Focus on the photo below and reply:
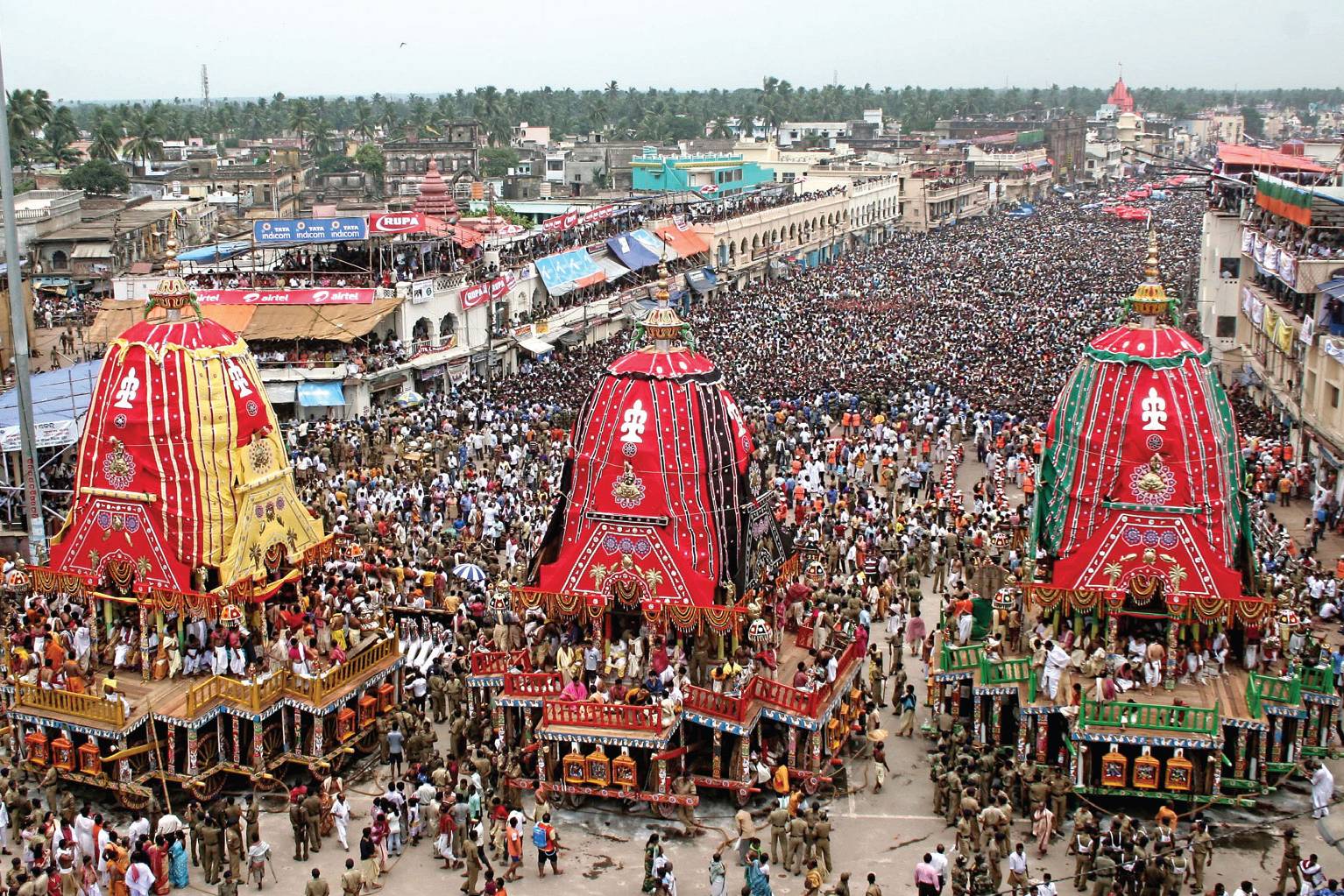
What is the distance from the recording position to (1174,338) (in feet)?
70.7

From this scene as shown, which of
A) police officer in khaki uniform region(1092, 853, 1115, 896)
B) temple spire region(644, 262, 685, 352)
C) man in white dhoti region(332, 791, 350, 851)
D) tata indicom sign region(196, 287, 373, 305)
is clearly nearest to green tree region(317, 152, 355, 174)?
tata indicom sign region(196, 287, 373, 305)

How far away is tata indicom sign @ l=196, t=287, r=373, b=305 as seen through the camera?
1859 inches

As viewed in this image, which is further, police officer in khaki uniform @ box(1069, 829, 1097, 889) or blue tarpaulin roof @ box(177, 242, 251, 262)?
blue tarpaulin roof @ box(177, 242, 251, 262)

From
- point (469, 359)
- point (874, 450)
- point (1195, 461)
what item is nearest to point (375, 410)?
point (469, 359)

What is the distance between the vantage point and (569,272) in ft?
196

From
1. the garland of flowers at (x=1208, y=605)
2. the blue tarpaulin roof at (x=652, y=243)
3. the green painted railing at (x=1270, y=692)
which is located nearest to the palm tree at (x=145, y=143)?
the blue tarpaulin roof at (x=652, y=243)

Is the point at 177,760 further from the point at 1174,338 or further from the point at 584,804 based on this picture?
the point at 1174,338

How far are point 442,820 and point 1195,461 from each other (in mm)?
11277

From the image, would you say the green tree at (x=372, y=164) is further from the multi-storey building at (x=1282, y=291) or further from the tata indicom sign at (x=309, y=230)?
the multi-storey building at (x=1282, y=291)

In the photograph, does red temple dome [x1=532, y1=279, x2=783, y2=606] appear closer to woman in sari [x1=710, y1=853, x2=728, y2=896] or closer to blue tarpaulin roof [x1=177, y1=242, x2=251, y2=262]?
woman in sari [x1=710, y1=853, x2=728, y2=896]

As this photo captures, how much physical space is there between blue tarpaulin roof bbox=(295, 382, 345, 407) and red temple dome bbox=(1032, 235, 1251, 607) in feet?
88.7

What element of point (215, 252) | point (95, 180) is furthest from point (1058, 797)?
point (95, 180)

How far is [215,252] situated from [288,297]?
877 centimetres

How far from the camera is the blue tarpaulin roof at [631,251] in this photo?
213 feet
